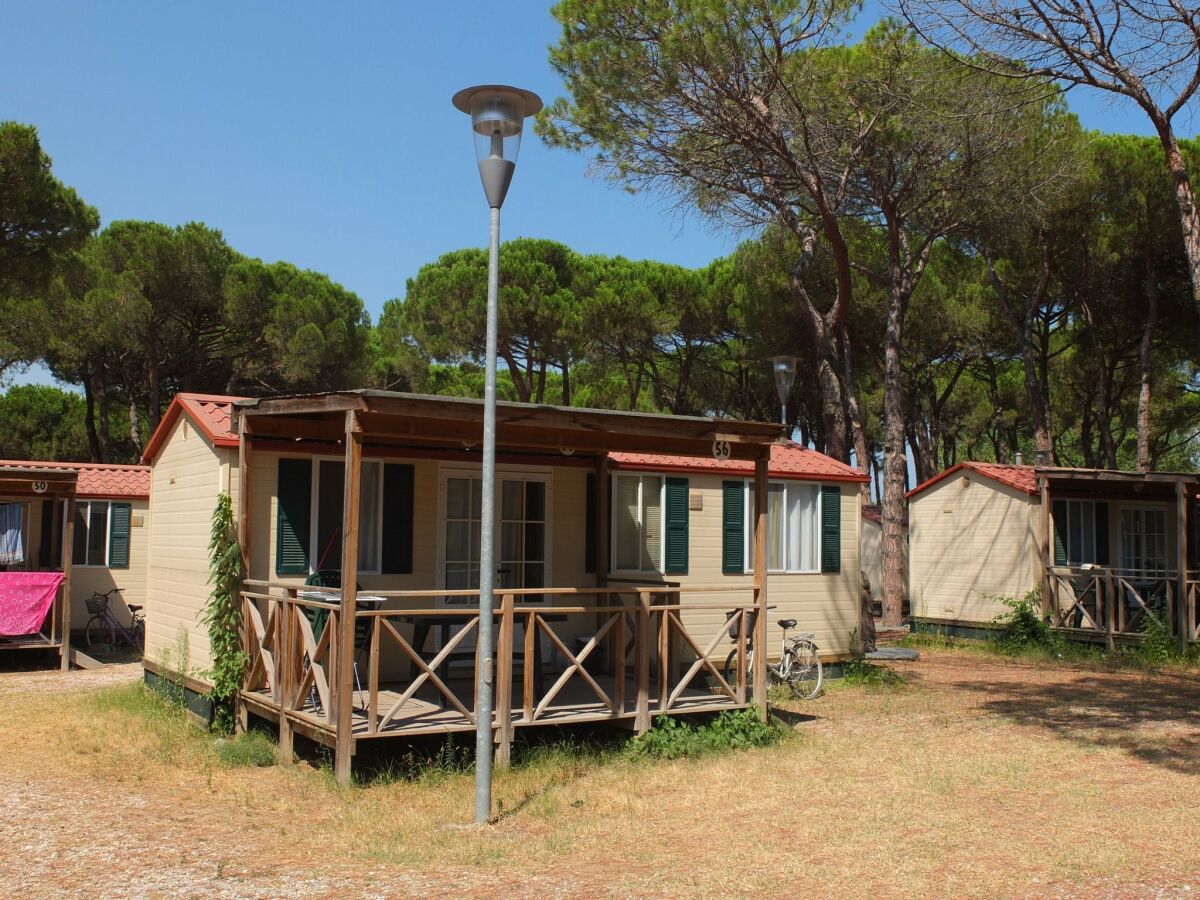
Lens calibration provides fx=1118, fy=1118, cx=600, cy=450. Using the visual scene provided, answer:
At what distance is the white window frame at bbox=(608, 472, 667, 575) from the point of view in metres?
10.8

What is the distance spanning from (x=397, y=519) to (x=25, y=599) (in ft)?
20.2

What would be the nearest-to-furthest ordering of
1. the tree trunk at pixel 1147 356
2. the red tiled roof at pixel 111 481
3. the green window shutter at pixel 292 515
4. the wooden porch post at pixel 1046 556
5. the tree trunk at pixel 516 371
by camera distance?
the green window shutter at pixel 292 515
the red tiled roof at pixel 111 481
the wooden porch post at pixel 1046 556
the tree trunk at pixel 1147 356
the tree trunk at pixel 516 371

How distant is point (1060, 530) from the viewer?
17031 mm

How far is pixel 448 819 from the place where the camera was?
6547 millimetres

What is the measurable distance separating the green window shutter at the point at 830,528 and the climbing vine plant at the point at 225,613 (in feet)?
20.8

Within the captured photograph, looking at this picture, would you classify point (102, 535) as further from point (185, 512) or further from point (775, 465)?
point (775, 465)

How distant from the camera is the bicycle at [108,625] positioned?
15.0 meters

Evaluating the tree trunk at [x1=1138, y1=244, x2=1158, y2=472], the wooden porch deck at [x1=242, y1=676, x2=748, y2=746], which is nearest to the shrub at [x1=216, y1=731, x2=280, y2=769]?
the wooden porch deck at [x1=242, y1=676, x2=748, y2=746]

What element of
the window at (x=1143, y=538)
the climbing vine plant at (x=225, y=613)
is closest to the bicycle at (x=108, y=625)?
the climbing vine plant at (x=225, y=613)

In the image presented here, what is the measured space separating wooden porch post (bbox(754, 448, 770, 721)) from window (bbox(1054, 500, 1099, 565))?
31.9 ft

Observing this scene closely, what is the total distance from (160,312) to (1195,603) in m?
18.5

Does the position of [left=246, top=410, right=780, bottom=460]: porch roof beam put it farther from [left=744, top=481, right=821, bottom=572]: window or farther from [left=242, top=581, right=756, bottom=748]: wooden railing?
[left=744, top=481, right=821, bottom=572]: window

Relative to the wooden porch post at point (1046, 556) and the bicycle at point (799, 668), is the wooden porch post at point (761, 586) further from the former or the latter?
the wooden porch post at point (1046, 556)

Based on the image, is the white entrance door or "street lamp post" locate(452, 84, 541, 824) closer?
"street lamp post" locate(452, 84, 541, 824)
